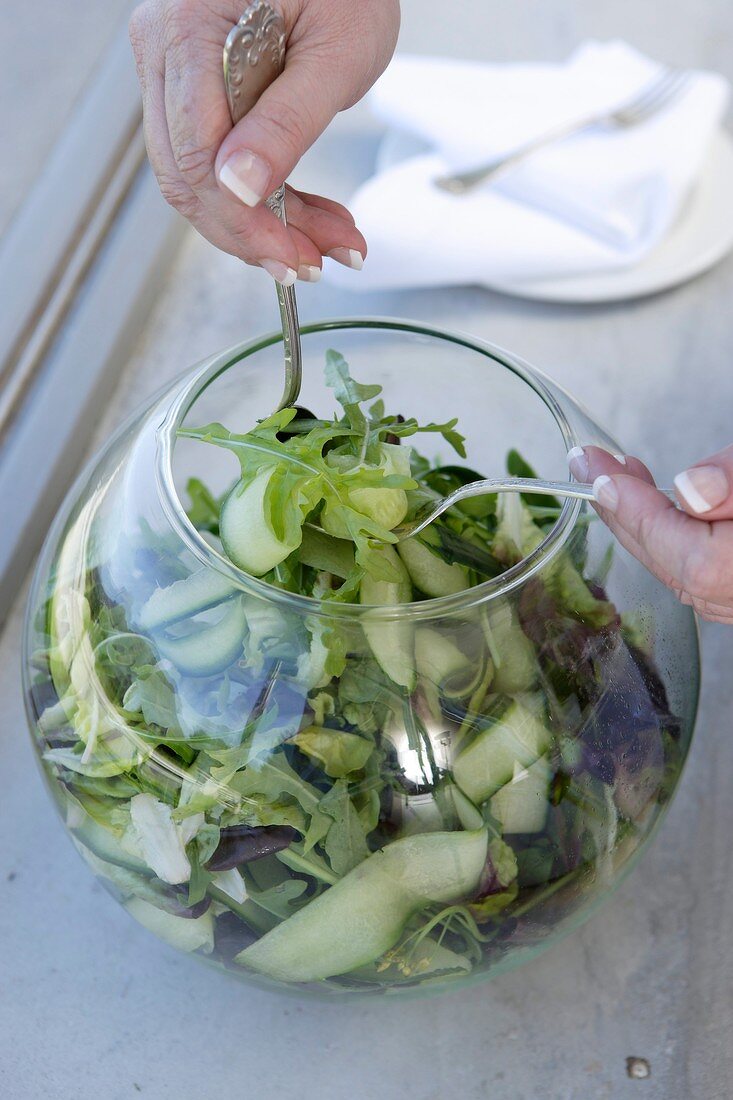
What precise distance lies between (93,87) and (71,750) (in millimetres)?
685

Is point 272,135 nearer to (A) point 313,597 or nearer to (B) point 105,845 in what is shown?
(A) point 313,597

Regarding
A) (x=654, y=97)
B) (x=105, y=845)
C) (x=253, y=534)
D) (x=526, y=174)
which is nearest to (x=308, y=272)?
(x=253, y=534)

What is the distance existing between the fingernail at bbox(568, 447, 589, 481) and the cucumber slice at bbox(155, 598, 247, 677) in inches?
5.3

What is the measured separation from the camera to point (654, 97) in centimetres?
89

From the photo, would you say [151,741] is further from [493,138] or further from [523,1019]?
[493,138]

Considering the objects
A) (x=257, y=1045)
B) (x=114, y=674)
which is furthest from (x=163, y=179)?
(x=257, y=1045)

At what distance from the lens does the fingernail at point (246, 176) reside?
41 centimetres

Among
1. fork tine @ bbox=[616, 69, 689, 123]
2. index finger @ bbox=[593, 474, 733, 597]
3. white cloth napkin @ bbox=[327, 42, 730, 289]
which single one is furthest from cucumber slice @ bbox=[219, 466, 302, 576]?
fork tine @ bbox=[616, 69, 689, 123]

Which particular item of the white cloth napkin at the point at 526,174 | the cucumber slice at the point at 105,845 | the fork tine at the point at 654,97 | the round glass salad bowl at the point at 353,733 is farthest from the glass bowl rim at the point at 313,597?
the fork tine at the point at 654,97

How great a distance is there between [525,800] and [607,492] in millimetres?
112

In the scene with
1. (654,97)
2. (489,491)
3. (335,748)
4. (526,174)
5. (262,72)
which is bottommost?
(335,748)

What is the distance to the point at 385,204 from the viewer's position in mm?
806

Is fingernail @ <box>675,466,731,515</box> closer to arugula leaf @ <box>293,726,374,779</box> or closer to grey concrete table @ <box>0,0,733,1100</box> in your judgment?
arugula leaf @ <box>293,726,374,779</box>

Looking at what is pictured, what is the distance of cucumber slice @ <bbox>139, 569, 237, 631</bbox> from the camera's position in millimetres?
391
